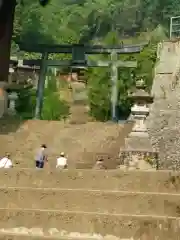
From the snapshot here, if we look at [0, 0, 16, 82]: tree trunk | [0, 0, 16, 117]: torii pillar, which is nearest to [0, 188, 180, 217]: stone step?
[0, 0, 16, 117]: torii pillar

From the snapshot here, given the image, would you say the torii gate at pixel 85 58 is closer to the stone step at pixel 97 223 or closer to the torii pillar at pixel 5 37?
the torii pillar at pixel 5 37

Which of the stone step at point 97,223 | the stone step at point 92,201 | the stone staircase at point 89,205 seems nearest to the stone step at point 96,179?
the stone staircase at point 89,205

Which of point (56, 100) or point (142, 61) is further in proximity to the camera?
point (56, 100)

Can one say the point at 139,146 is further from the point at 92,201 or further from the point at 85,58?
the point at 85,58

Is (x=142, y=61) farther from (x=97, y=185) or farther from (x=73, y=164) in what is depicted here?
(x=97, y=185)

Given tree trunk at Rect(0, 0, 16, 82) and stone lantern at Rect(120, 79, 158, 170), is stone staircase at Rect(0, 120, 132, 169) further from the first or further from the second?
tree trunk at Rect(0, 0, 16, 82)

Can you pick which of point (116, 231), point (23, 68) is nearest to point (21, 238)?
point (116, 231)
